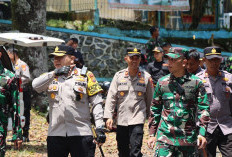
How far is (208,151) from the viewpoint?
7.45 metres

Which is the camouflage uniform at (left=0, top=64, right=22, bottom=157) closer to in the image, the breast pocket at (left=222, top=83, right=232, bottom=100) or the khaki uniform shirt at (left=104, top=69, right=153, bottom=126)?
the khaki uniform shirt at (left=104, top=69, right=153, bottom=126)

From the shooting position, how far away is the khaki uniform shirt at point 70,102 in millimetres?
6430

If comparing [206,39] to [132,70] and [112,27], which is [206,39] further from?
[132,70]

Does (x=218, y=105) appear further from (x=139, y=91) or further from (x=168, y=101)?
(x=139, y=91)

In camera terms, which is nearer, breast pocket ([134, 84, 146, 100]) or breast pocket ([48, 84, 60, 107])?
breast pocket ([48, 84, 60, 107])

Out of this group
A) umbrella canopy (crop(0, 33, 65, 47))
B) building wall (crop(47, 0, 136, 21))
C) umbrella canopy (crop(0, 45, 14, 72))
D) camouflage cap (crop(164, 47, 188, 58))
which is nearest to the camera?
camouflage cap (crop(164, 47, 188, 58))

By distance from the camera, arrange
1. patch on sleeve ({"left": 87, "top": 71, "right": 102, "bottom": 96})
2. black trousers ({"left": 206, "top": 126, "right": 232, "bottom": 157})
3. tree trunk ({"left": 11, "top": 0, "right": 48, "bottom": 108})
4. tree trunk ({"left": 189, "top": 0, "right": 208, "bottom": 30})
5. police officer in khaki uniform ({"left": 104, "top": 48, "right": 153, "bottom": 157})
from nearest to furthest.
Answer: patch on sleeve ({"left": 87, "top": 71, "right": 102, "bottom": 96})
black trousers ({"left": 206, "top": 126, "right": 232, "bottom": 157})
police officer in khaki uniform ({"left": 104, "top": 48, "right": 153, "bottom": 157})
tree trunk ({"left": 11, "top": 0, "right": 48, "bottom": 108})
tree trunk ({"left": 189, "top": 0, "right": 208, "bottom": 30})

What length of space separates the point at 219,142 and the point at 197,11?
15085 mm

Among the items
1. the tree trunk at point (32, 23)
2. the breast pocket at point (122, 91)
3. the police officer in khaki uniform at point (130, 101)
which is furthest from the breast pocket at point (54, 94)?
the tree trunk at point (32, 23)

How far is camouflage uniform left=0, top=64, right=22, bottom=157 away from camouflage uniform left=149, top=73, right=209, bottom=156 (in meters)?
2.02

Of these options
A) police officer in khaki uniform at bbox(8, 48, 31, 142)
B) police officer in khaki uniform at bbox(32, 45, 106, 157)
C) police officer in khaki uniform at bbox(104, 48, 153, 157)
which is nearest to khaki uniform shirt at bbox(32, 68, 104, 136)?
police officer in khaki uniform at bbox(32, 45, 106, 157)

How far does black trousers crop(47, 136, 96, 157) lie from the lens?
21.0 ft

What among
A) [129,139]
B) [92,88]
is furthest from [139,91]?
[92,88]

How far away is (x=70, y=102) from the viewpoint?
6.46 metres
